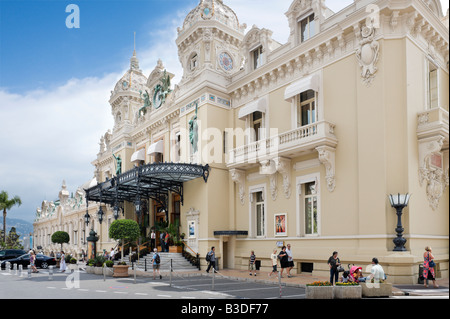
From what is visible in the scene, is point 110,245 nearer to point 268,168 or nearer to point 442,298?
point 268,168

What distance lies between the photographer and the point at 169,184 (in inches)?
1066

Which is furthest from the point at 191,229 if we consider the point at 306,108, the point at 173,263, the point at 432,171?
the point at 432,171

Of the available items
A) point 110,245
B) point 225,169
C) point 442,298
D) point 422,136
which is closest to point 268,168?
point 225,169

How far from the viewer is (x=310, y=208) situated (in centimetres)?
2047

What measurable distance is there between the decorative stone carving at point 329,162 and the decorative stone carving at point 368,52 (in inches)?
132

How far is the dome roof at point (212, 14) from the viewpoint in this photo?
2645cm

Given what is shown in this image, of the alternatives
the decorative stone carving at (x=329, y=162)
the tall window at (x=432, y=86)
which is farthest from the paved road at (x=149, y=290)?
the tall window at (x=432, y=86)

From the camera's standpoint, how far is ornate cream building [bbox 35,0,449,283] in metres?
17.2

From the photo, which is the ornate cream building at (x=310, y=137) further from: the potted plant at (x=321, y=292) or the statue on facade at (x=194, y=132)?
the potted plant at (x=321, y=292)

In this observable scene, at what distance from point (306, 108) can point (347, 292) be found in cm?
1145

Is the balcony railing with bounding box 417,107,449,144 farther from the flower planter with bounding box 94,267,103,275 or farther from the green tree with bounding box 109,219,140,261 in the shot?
the flower planter with bounding box 94,267,103,275

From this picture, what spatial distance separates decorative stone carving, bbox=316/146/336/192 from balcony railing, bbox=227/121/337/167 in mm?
275

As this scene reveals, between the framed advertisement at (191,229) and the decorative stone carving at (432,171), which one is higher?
the decorative stone carving at (432,171)

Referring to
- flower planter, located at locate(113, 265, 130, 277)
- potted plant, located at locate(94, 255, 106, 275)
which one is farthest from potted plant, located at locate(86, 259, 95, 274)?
flower planter, located at locate(113, 265, 130, 277)
